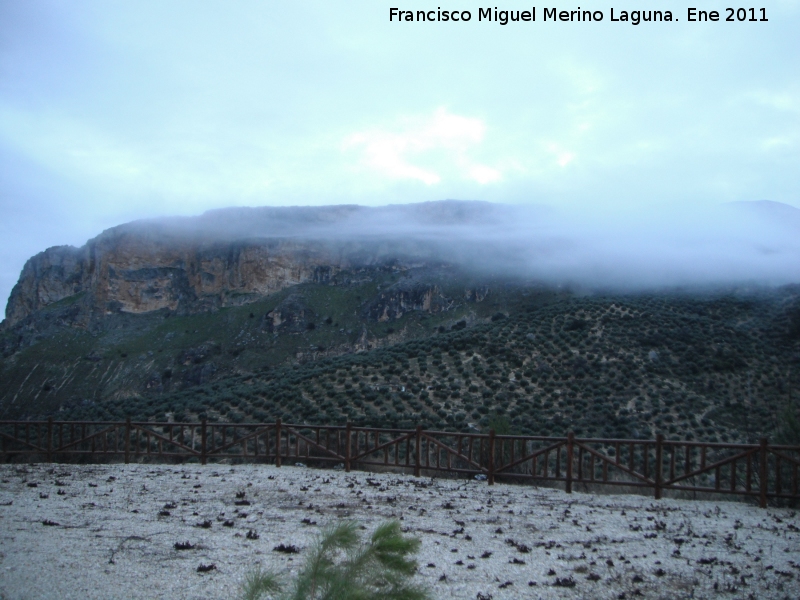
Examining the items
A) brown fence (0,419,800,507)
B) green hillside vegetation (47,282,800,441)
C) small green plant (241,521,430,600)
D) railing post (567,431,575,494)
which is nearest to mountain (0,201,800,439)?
green hillside vegetation (47,282,800,441)

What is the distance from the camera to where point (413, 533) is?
7484mm

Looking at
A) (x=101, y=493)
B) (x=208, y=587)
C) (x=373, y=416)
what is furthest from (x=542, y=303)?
(x=208, y=587)

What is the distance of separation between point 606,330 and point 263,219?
2205 inches

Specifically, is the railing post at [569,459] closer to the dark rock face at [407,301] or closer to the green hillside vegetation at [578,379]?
the green hillside vegetation at [578,379]

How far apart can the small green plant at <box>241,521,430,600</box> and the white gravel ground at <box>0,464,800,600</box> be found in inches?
97.5

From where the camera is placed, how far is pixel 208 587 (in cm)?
527

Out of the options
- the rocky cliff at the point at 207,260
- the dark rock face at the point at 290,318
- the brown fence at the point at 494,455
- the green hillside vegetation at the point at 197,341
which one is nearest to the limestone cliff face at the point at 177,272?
the rocky cliff at the point at 207,260

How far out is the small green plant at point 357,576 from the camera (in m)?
2.86

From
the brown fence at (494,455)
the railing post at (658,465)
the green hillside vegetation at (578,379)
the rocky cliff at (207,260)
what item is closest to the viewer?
the brown fence at (494,455)

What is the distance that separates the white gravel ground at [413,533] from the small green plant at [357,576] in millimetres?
2476

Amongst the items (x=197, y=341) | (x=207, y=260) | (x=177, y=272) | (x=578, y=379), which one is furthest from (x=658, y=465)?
(x=177, y=272)

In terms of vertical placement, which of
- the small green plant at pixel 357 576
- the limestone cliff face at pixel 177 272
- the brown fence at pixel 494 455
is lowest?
the brown fence at pixel 494 455

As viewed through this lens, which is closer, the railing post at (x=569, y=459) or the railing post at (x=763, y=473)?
the railing post at (x=763, y=473)

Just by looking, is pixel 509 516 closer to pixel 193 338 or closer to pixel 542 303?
pixel 542 303
